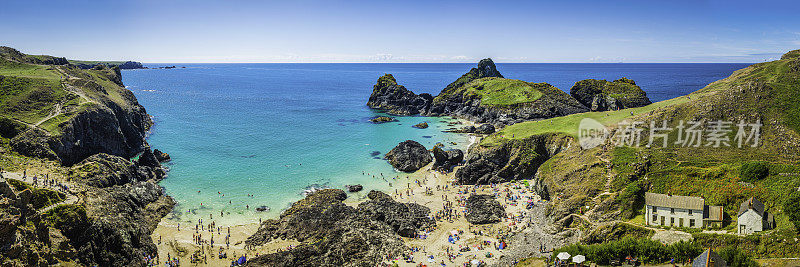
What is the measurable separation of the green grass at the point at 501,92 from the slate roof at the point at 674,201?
71263 millimetres

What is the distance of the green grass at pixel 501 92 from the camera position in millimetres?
108625

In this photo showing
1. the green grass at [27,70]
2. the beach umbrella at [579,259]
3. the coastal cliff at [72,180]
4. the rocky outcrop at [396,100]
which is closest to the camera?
the beach umbrella at [579,259]

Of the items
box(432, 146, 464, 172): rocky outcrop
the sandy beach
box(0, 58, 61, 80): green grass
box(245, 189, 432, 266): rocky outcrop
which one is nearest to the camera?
box(245, 189, 432, 266): rocky outcrop

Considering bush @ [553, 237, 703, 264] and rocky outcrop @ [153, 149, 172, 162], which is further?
rocky outcrop @ [153, 149, 172, 162]

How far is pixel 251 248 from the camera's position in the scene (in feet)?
131

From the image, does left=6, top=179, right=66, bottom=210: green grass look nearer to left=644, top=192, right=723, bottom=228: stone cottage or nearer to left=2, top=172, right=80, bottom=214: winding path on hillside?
left=2, top=172, right=80, bottom=214: winding path on hillside

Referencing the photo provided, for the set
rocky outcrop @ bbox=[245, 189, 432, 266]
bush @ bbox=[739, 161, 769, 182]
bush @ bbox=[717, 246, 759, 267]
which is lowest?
rocky outcrop @ bbox=[245, 189, 432, 266]

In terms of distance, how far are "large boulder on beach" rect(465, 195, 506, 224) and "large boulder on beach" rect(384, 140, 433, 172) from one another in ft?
53.3

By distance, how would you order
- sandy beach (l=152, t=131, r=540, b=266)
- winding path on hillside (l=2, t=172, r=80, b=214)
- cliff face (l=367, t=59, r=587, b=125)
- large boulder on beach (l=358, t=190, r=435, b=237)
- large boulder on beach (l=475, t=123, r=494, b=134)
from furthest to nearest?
cliff face (l=367, t=59, r=587, b=125)
large boulder on beach (l=475, t=123, r=494, b=134)
large boulder on beach (l=358, t=190, r=435, b=237)
sandy beach (l=152, t=131, r=540, b=266)
winding path on hillside (l=2, t=172, r=80, b=214)

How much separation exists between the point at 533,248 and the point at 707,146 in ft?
87.1

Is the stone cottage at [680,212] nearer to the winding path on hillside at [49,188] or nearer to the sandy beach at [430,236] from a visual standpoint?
the sandy beach at [430,236]

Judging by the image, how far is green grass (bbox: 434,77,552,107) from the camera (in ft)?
356

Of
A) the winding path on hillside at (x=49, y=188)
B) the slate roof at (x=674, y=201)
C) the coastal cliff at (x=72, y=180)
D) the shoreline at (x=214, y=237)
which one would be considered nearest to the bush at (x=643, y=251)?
the slate roof at (x=674, y=201)

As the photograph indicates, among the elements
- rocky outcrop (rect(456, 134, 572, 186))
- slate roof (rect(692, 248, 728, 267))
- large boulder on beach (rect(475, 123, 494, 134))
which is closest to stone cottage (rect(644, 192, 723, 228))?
slate roof (rect(692, 248, 728, 267))
